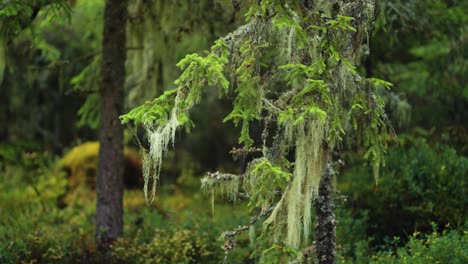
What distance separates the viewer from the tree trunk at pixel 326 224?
19.9 feet

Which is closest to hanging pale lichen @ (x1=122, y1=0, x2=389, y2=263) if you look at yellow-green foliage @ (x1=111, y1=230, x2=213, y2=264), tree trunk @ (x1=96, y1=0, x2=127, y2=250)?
yellow-green foliage @ (x1=111, y1=230, x2=213, y2=264)

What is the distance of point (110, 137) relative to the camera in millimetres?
8797

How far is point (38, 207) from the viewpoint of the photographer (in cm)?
1234

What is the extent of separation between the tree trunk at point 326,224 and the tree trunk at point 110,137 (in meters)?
3.72

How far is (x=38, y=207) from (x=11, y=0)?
6.26 meters

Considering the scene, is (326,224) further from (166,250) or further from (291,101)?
(166,250)

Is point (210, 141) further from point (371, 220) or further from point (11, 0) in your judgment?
point (11, 0)

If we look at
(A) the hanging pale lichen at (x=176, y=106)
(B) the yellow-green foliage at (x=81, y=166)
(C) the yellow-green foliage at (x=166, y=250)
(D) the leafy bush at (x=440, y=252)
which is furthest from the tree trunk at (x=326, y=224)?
(B) the yellow-green foliage at (x=81, y=166)

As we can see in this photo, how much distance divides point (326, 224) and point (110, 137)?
3.90 metres

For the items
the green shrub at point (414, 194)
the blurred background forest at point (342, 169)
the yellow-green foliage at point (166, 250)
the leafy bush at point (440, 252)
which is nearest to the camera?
the leafy bush at point (440, 252)

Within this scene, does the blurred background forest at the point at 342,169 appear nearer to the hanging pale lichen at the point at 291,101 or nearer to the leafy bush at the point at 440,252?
the leafy bush at the point at 440,252

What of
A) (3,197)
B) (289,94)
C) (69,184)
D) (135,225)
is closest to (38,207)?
(3,197)

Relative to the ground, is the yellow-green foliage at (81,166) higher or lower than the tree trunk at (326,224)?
lower

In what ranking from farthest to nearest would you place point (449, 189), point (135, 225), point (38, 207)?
1. point (38, 207)
2. point (135, 225)
3. point (449, 189)
